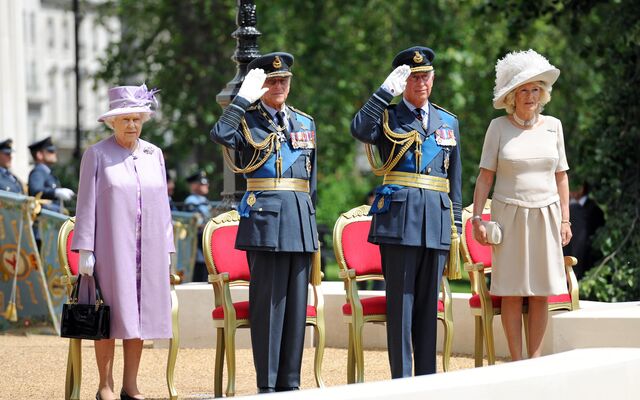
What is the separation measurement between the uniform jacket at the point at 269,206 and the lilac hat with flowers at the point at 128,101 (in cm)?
46

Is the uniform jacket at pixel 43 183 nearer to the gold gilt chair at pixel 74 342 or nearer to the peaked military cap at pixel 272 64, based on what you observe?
the gold gilt chair at pixel 74 342

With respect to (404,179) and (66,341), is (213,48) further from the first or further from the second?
(404,179)

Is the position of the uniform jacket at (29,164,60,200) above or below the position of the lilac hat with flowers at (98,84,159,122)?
below

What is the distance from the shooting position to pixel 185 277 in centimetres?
1717

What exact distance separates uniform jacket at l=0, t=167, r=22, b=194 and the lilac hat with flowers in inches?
266

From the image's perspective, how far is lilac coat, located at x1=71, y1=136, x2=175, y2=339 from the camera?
8375mm

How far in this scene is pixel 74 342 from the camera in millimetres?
8812

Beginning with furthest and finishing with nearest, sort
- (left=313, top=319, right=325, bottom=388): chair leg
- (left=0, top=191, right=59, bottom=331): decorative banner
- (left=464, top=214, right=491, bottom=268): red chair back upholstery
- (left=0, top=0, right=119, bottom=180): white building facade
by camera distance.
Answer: (left=0, top=0, right=119, bottom=180): white building facade
(left=0, top=191, right=59, bottom=331): decorative banner
(left=464, top=214, right=491, bottom=268): red chair back upholstery
(left=313, top=319, right=325, bottom=388): chair leg

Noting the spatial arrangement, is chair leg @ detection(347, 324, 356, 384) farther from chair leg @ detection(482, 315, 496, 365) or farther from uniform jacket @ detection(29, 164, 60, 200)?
uniform jacket @ detection(29, 164, 60, 200)

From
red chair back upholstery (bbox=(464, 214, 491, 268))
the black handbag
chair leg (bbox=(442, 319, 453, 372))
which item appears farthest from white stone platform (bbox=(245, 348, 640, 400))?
red chair back upholstery (bbox=(464, 214, 491, 268))

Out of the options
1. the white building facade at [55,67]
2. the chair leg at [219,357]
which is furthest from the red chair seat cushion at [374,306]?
the white building facade at [55,67]

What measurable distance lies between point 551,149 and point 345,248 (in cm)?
157

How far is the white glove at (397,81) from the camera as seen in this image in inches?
328

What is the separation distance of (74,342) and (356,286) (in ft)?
6.08
